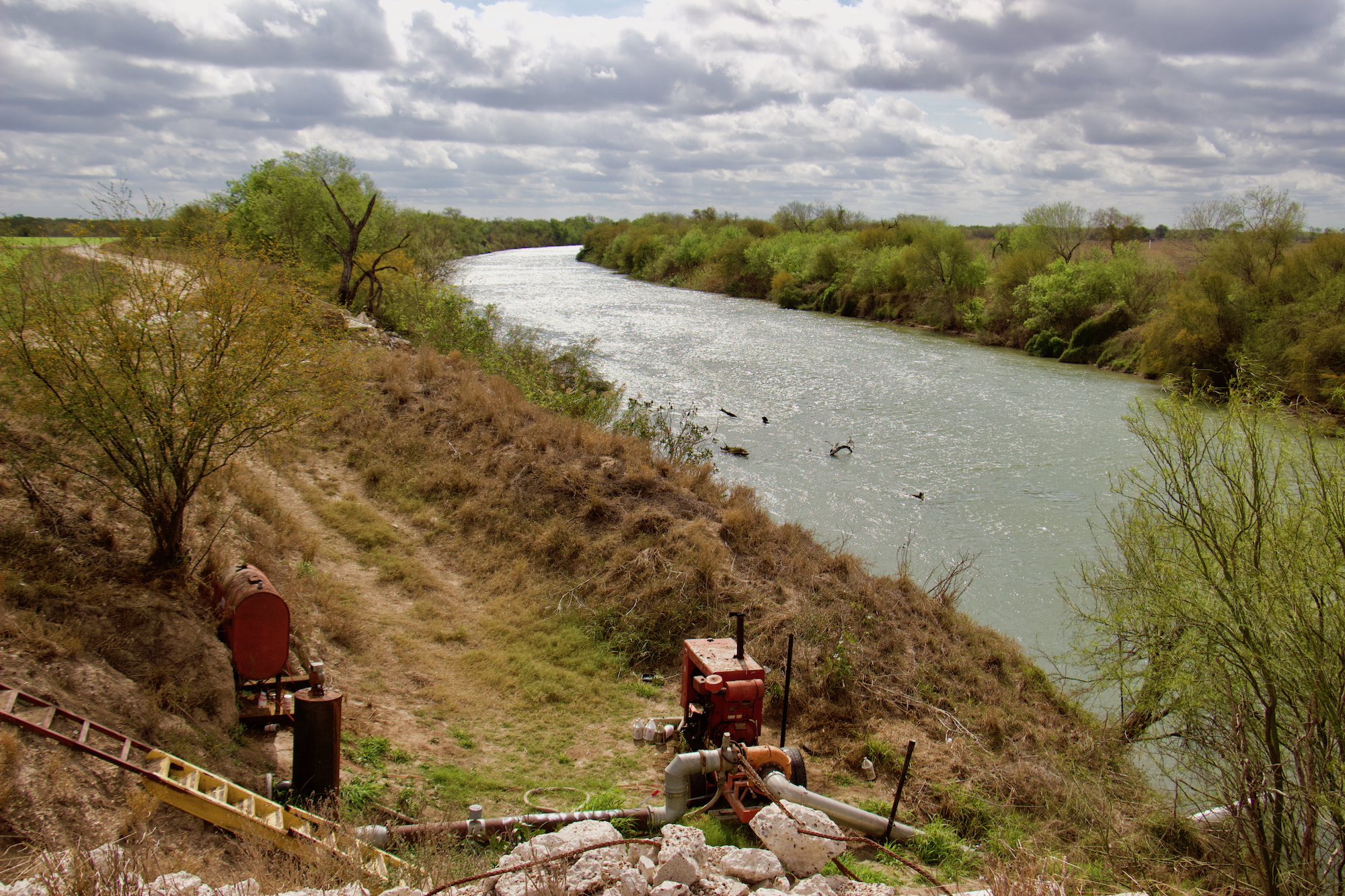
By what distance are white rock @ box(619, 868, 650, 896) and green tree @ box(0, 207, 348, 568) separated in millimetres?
6284

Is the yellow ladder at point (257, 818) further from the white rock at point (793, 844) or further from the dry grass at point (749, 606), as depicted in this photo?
the dry grass at point (749, 606)

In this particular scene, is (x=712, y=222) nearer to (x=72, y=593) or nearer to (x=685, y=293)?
(x=685, y=293)

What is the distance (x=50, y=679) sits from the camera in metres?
6.36

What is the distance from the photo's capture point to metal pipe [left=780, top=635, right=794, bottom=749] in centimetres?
890

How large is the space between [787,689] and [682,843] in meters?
3.47

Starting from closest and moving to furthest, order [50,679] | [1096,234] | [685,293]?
[50,679], [1096,234], [685,293]

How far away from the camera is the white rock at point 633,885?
5004 mm

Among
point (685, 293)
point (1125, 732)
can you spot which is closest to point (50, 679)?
point (1125, 732)

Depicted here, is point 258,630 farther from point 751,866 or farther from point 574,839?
point 751,866

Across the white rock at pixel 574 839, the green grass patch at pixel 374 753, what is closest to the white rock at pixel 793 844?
the white rock at pixel 574 839

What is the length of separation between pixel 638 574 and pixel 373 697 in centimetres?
468

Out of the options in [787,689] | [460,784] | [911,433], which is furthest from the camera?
[911,433]

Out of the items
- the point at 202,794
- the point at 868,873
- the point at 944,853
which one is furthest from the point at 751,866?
the point at 202,794

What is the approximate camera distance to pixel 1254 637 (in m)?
7.09
